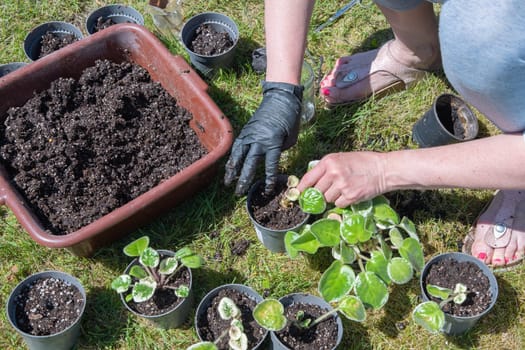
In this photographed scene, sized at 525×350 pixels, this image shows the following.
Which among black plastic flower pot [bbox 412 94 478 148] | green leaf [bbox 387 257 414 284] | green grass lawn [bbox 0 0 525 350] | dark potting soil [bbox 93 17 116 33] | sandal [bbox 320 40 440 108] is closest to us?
green leaf [bbox 387 257 414 284]

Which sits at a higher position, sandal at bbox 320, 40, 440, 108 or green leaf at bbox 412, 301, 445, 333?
sandal at bbox 320, 40, 440, 108

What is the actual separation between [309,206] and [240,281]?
0.46 metres

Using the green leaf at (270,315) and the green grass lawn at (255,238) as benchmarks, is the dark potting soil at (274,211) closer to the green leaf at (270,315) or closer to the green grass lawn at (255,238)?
the green grass lawn at (255,238)

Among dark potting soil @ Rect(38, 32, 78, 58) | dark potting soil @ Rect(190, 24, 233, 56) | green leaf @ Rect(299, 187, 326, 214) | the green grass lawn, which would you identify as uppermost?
dark potting soil @ Rect(38, 32, 78, 58)

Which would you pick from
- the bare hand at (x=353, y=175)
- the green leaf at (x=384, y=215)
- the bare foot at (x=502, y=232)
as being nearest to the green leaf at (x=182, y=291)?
the bare hand at (x=353, y=175)

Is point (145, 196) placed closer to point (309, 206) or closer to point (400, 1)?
point (309, 206)

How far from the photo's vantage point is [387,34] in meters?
2.87

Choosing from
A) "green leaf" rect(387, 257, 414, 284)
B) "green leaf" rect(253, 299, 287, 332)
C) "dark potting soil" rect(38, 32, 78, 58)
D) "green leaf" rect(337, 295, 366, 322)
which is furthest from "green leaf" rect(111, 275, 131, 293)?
"dark potting soil" rect(38, 32, 78, 58)

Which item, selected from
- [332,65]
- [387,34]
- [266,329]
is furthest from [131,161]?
[387,34]

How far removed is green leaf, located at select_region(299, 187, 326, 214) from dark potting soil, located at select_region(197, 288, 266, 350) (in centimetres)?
37

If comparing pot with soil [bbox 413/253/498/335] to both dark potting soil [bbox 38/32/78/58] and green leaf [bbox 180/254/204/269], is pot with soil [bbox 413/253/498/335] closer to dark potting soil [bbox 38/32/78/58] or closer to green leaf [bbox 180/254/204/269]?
green leaf [bbox 180/254/204/269]

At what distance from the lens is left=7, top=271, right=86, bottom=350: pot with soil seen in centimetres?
196

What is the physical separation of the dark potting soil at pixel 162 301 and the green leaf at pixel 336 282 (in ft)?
1.51

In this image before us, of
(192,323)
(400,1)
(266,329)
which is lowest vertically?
(192,323)
